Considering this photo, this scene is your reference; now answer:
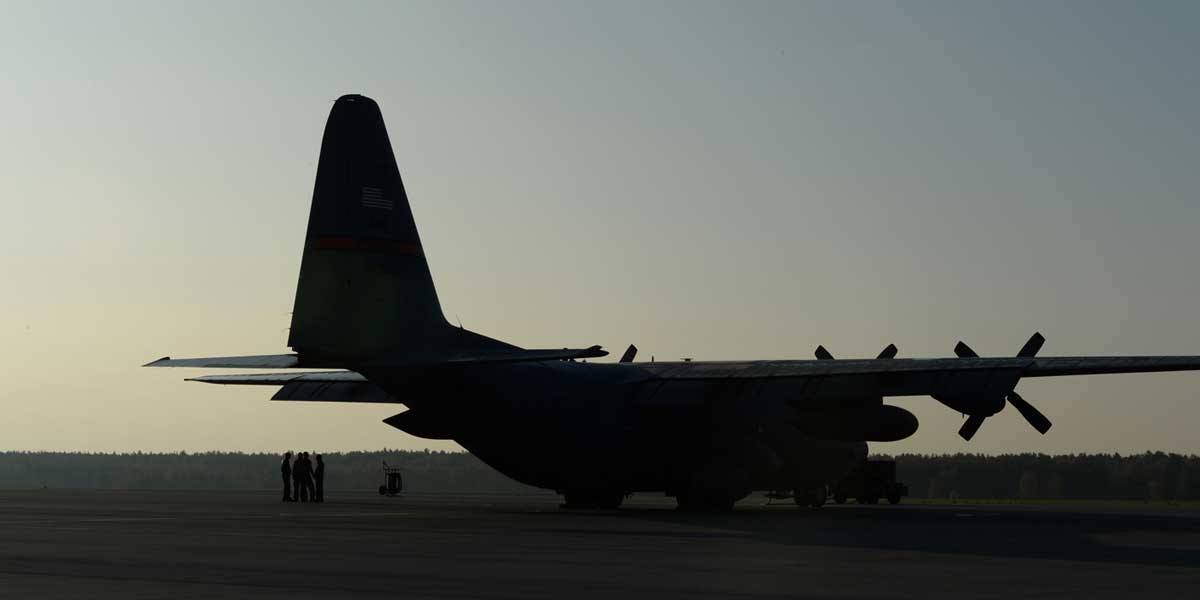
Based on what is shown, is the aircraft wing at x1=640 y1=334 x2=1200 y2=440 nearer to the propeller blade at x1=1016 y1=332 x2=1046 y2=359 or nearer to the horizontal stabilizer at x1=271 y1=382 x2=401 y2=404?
the propeller blade at x1=1016 y1=332 x2=1046 y2=359

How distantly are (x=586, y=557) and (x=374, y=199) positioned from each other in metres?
16.0

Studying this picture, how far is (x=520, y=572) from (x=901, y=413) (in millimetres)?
26878

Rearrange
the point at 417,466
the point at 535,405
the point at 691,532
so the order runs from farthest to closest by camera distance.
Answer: the point at 417,466
the point at 535,405
the point at 691,532

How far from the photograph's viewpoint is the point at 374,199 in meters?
36.7

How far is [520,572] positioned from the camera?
20188mm

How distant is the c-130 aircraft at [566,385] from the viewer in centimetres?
3597

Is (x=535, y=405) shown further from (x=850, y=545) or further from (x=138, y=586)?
(x=138, y=586)

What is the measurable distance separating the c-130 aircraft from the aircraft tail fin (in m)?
0.04

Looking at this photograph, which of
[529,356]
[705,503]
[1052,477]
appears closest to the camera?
[529,356]

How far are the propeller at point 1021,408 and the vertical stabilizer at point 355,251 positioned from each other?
47.2 feet

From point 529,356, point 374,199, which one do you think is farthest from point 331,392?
point 529,356

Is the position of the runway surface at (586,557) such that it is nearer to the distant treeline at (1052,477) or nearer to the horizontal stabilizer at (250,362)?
the horizontal stabilizer at (250,362)

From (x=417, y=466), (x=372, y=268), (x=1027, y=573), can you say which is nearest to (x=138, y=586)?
(x=1027, y=573)

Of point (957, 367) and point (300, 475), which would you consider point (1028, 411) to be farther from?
point (300, 475)
